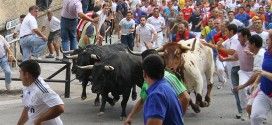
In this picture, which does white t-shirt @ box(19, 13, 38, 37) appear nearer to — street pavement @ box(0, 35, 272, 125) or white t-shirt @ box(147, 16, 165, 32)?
street pavement @ box(0, 35, 272, 125)

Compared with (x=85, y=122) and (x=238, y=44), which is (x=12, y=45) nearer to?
(x=85, y=122)

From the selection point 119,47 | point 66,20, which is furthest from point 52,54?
point 119,47

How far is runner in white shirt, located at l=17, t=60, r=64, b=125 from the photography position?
7.58m

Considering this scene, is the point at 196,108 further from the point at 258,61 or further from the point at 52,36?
the point at 52,36

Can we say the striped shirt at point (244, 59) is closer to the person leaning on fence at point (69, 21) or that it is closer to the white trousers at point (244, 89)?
the white trousers at point (244, 89)

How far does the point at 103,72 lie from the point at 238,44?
8.82 feet

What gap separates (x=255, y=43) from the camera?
10.7m

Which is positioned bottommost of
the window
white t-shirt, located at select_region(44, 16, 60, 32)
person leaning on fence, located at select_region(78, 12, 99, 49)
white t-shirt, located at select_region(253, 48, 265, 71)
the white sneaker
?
the white sneaker

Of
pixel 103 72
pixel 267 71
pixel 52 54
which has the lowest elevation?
pixel 52 54

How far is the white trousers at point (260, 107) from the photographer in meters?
9.47

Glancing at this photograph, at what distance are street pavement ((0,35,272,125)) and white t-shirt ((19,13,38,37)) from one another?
145 centimetres

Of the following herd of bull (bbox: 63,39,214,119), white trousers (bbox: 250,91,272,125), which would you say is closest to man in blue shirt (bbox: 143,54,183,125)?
white trousers (bbox: 250,91,272,125)

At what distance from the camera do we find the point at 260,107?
9531 mm

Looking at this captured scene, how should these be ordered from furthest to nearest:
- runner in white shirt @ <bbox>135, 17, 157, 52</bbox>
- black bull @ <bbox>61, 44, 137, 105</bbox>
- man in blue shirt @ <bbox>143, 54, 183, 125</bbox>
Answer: runner in white shirt @ <bbox>135, 17, 157, 52</bbox> → black bull @ <bbox>61, 44, 137, 105</bbox> → man in blue shirt @ <bbox>143, 54, 183, 125</bbox>
